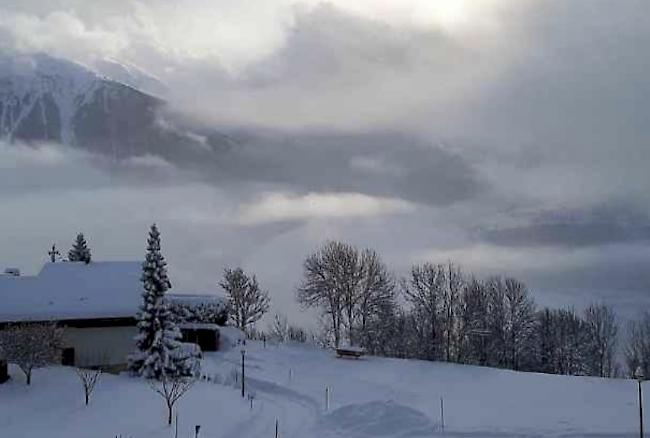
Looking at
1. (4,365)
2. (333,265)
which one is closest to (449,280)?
(333,265)

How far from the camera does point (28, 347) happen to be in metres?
36.6

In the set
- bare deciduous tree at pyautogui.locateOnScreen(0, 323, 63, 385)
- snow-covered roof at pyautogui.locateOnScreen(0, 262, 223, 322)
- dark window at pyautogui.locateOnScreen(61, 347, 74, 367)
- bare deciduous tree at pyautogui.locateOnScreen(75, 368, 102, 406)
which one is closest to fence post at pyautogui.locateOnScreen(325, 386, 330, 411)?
bare deciduous tree at pyautogui.locateOnScreen(75, 368, 102, 406)

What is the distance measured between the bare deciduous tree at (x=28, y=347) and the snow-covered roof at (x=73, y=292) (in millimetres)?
7687

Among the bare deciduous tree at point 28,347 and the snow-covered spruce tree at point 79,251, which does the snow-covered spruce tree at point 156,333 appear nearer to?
the bare deciduous tree at point 28,347

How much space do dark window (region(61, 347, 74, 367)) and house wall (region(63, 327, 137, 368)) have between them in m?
0.24

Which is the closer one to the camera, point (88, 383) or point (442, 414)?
point (442, 414)

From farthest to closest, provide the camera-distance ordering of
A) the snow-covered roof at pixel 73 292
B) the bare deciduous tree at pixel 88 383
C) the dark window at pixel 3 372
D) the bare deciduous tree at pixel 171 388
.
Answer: the snow-covered roof at pixel 73 292, the dark window at pixel 3 372, the bare deciduous tree at pixel 88 383, the bare deciduous tree at pixel 171 388

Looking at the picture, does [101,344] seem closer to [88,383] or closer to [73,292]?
[73,292]

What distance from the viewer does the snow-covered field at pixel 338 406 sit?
1182 inches

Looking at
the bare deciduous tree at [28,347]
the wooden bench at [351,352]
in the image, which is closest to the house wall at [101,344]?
the bare deciduous tree at [28,347]

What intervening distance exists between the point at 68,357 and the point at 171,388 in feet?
42.1

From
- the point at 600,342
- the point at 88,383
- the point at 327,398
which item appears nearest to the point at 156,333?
the point at 88,383

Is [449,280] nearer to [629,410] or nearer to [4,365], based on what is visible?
[629,410]

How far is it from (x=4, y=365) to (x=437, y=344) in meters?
37.4
